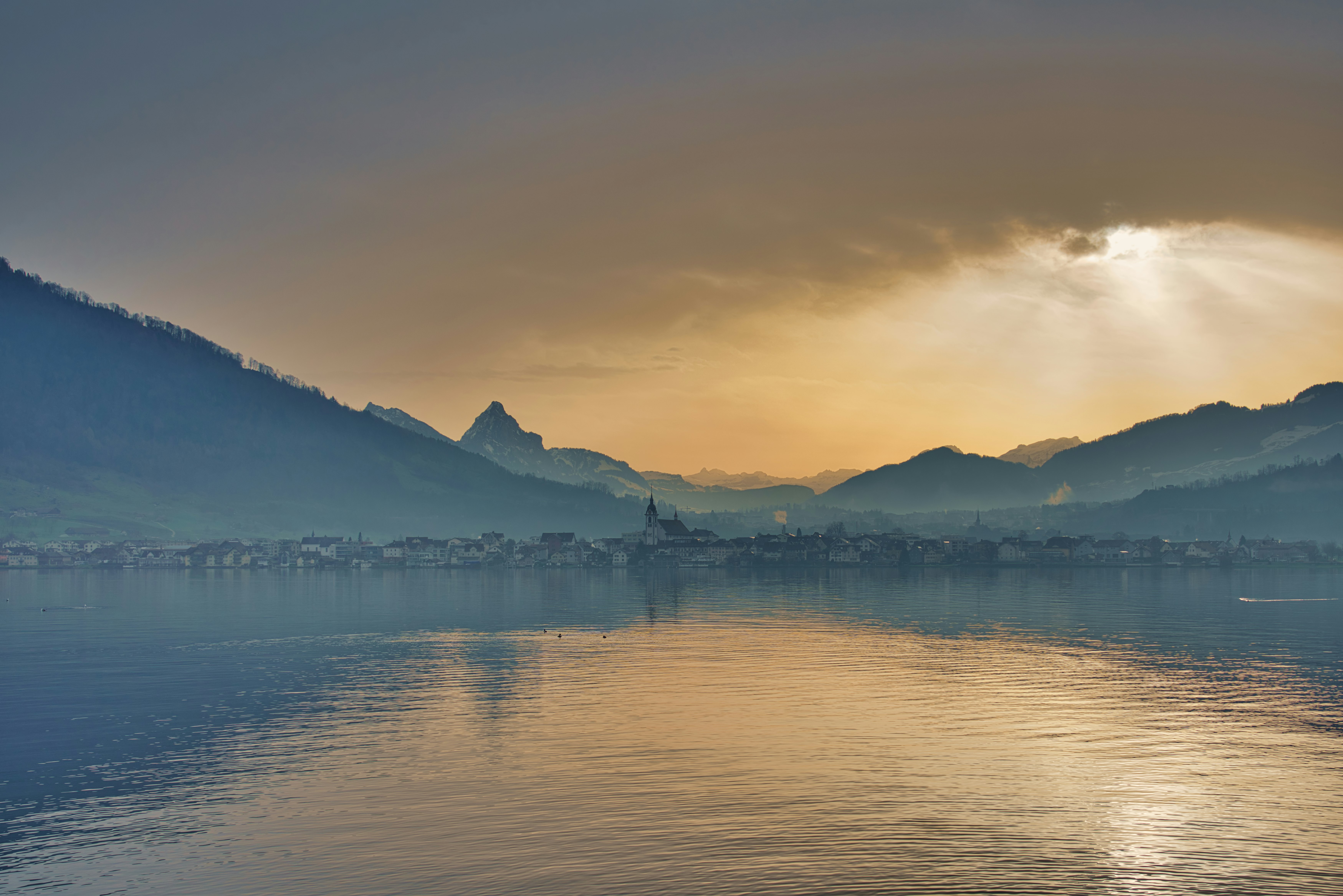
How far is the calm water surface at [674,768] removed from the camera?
3278cm

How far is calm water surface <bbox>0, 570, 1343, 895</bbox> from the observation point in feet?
108

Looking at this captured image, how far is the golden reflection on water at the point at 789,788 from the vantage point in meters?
32.5

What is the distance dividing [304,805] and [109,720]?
81.3 ft

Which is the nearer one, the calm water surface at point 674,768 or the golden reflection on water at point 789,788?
the golden reflection on water at point 789,788

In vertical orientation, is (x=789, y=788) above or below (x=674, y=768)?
below

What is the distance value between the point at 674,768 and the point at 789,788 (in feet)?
18.6

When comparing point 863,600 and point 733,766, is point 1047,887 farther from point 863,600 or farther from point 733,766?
point 863,600

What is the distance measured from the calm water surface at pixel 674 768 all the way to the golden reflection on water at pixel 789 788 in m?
0.17

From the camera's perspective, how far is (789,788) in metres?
42.4

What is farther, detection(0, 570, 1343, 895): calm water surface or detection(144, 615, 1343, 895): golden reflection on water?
detection(0, 570, 1343, 895): calm water surface

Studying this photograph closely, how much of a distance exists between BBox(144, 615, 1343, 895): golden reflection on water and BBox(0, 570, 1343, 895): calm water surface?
0.17 meters

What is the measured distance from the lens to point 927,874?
32250 millimetres

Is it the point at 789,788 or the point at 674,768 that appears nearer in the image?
the point at 789,788

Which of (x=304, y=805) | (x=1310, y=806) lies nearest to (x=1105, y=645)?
(x=1310, y=806)
